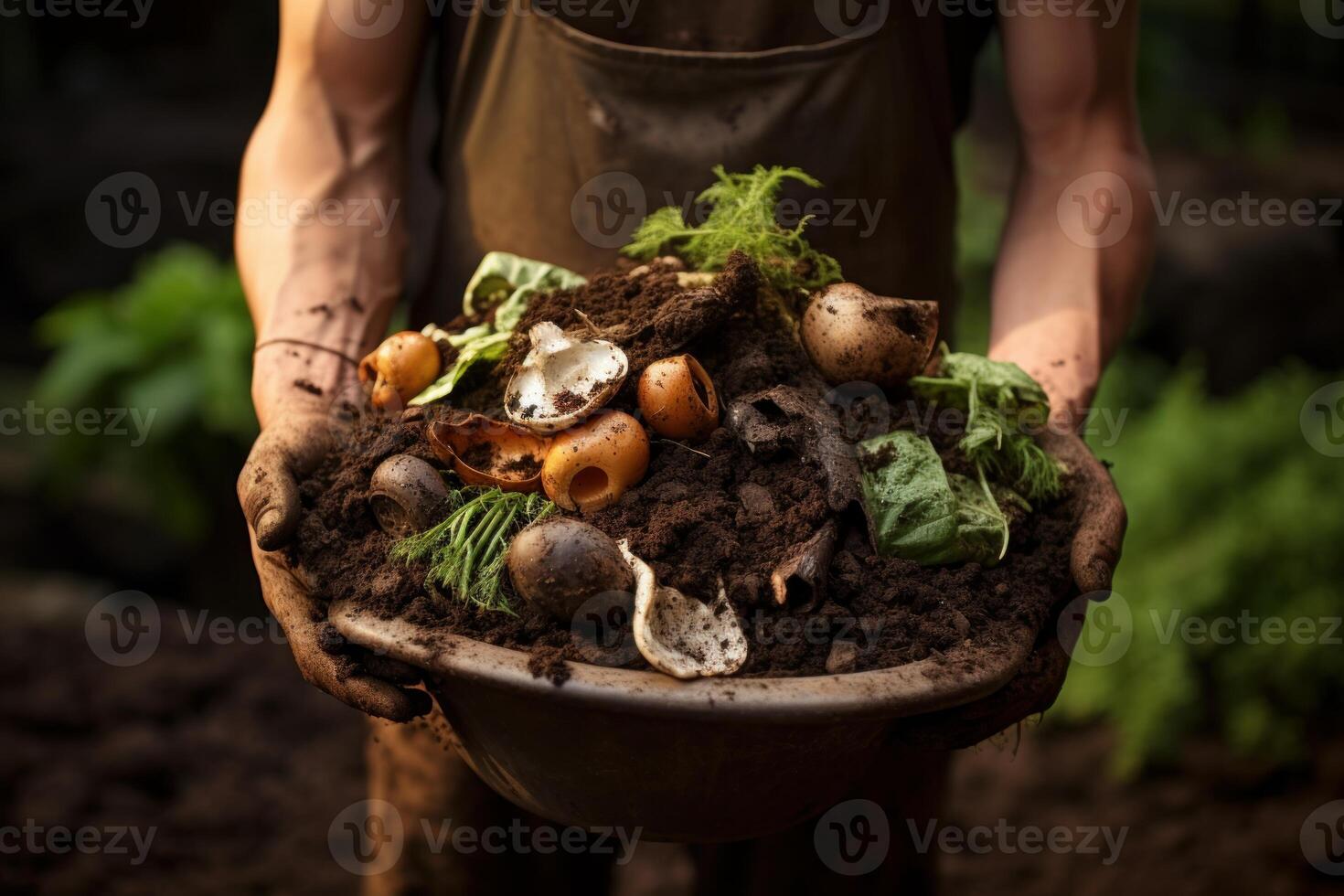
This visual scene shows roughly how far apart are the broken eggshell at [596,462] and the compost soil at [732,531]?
0.03m

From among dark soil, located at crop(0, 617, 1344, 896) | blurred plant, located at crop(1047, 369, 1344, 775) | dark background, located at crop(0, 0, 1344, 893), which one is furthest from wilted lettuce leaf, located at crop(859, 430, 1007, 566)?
blurred plant, located at crop(1047, 369, 1344, 775)

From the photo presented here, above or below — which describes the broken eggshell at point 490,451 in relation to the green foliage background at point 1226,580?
above

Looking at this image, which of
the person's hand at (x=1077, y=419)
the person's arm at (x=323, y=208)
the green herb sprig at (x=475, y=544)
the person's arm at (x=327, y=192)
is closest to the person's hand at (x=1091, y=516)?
the person's hand at (x=1077, y=419)

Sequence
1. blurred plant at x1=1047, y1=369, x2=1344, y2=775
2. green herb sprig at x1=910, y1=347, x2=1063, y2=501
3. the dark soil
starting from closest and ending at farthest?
green herb sprig at x1=910, y1=347, x2=1063, y2=501 < the dark soil < blurred plant at x1=1047, y1=369, x2=1344, y2=775

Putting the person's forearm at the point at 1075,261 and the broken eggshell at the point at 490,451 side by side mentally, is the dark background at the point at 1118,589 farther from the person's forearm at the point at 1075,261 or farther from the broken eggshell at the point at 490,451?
the broken eggshell at the point at 490,451

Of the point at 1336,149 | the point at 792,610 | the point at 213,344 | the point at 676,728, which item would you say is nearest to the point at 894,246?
the point at 792,610

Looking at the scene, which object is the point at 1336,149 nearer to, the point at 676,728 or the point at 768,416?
the point at 768,416

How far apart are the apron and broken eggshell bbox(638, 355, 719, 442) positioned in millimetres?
653

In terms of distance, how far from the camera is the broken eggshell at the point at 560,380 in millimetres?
1633

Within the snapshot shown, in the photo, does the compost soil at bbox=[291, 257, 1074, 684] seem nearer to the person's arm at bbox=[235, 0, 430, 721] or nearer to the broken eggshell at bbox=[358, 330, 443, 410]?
the broken eggshell at bbox=[358, 330, 443, 410]

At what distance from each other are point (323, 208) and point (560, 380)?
0.88 m

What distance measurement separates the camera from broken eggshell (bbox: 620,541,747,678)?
139cm

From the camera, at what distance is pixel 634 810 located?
1.51 m

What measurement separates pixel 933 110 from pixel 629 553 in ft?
4.46
